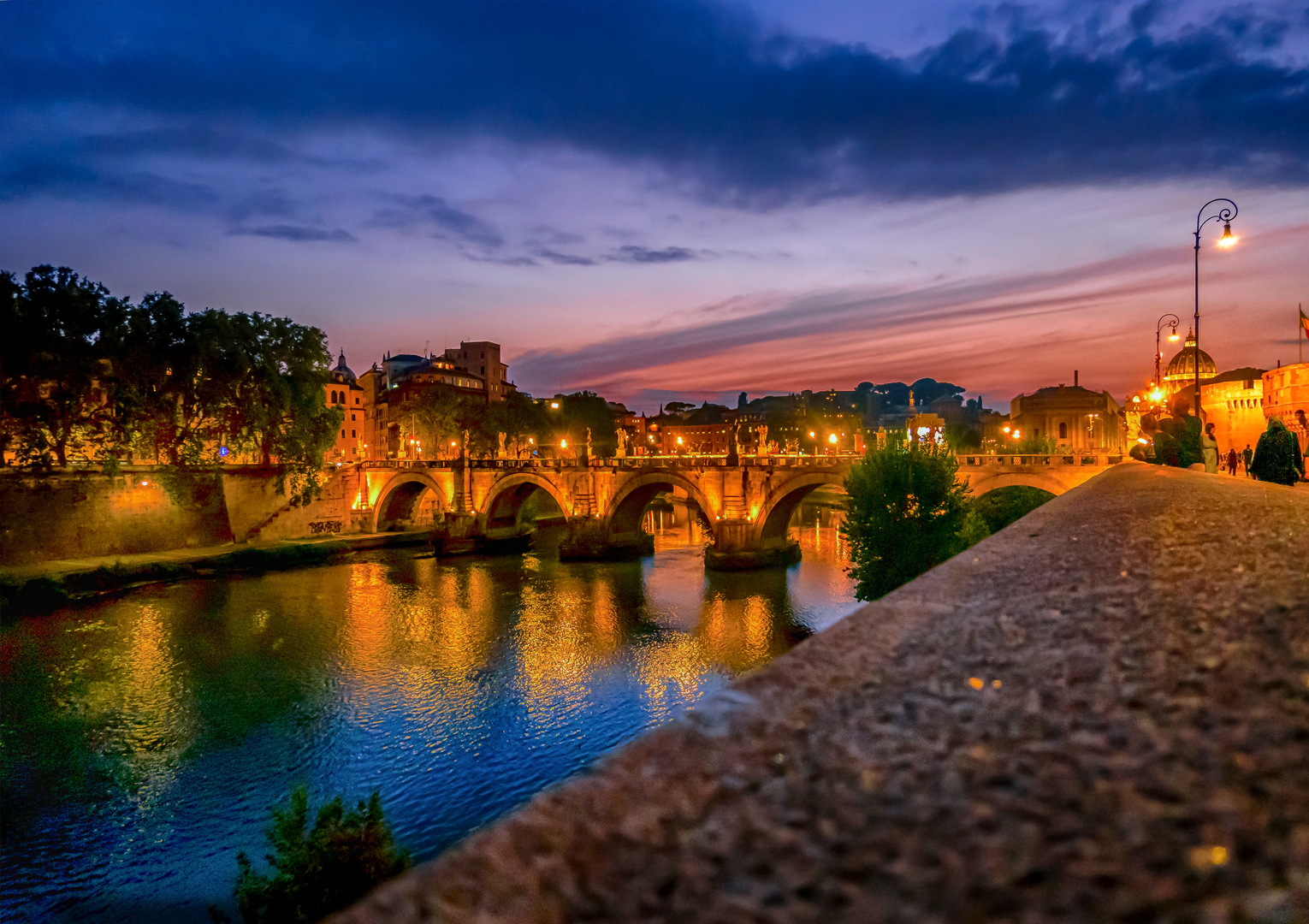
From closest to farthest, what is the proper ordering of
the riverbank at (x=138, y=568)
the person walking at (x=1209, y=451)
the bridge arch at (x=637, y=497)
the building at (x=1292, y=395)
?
1. the person walking at (x=1209, y=451)
2. the riverbank at (x=138, y=568)
3. the building at (x=1292, y=395)
4. the bridge arch at (x=637, y=497)

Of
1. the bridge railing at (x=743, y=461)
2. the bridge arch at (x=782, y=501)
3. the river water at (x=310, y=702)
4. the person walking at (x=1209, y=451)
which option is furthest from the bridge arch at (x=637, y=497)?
the person walking at (x=1209, y=451)

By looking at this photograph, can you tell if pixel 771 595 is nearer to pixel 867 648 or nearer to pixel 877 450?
pixel 877 450

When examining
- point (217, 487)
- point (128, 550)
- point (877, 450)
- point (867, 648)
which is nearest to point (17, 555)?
point (128, 550)

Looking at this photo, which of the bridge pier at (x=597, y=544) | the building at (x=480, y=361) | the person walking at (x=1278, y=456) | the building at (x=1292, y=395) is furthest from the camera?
the building at (x=480, y=361)

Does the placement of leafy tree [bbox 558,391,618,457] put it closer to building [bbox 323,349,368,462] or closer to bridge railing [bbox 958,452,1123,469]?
building [bbox 323,349,368,462]

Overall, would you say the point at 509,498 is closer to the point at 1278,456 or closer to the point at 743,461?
the point at 743,461

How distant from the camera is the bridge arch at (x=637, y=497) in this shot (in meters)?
37.5

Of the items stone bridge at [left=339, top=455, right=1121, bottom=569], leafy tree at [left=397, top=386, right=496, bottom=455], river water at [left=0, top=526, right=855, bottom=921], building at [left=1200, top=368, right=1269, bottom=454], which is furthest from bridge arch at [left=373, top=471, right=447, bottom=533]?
building at [left=1200, top=368, right=1269, bottom=454]

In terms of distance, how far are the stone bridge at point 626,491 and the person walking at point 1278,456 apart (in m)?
15.3

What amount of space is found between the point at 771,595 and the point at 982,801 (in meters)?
28.8

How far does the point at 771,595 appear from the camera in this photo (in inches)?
1150

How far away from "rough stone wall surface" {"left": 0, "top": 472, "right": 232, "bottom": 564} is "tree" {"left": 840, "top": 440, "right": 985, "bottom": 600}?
3287 centimetres

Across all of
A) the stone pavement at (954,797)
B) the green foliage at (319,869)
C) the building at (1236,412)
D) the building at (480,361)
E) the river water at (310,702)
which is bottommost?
the river water at (310,702)

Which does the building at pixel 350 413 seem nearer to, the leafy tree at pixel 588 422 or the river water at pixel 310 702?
the leafy tree at pixel 588 422
